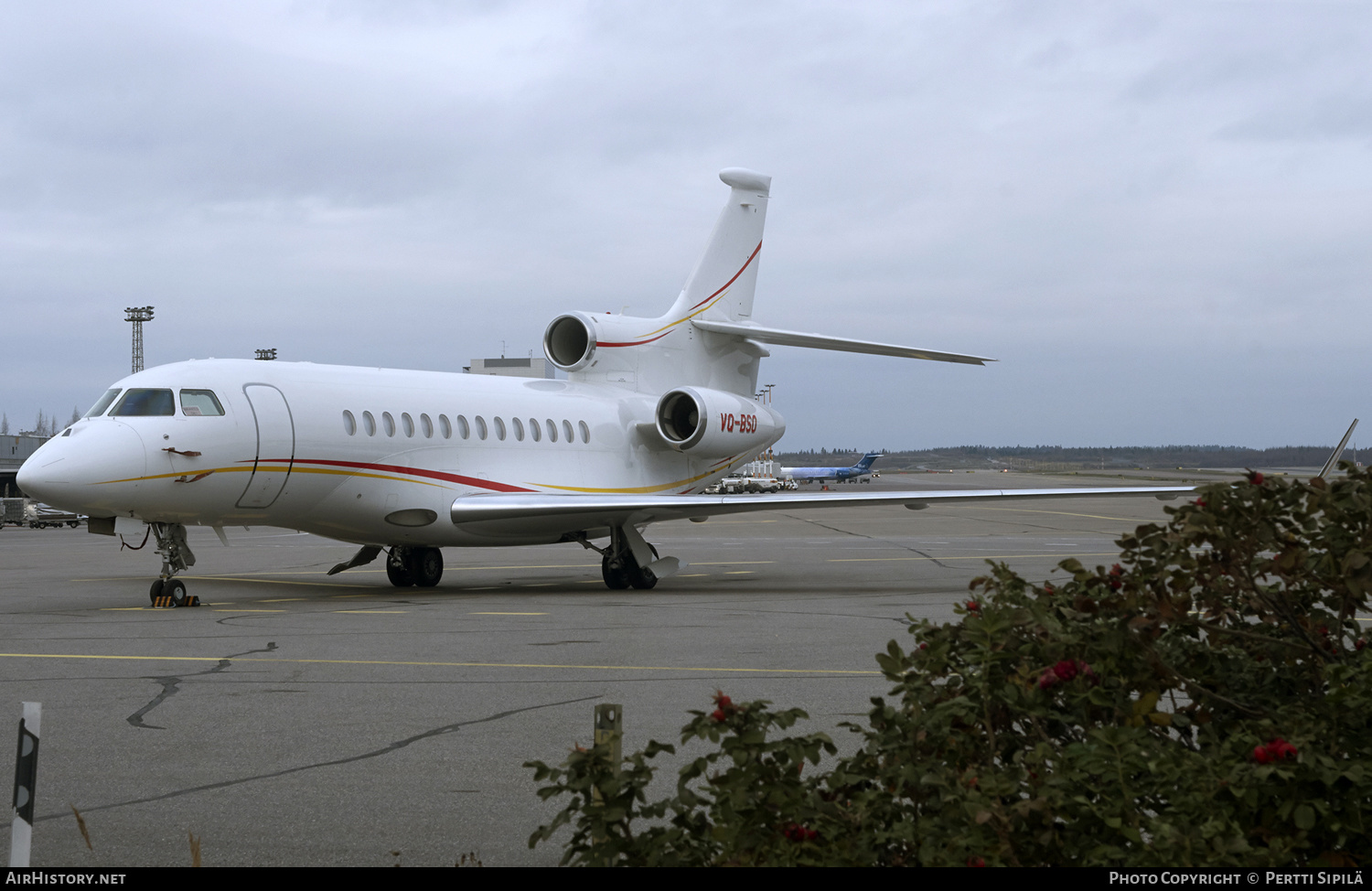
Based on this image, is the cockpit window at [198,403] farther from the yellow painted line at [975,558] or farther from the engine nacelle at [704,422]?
the yellow painted line at [975,558]


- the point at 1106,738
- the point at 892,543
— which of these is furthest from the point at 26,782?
the point at 892,543

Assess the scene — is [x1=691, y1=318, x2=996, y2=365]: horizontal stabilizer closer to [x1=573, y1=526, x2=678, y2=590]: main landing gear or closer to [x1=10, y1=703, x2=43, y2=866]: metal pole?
[x1=573, y1=526, x2=678, y2=590]: main landing gear

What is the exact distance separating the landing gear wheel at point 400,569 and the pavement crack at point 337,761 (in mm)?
11045

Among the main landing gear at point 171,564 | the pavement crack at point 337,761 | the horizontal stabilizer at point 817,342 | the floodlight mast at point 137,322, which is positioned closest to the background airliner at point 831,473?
the floodlight mast at point 137,322

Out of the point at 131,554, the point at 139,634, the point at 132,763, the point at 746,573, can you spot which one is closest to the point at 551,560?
the point at 746,573

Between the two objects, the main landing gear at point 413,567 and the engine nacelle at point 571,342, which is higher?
the engine nacelle at point 571,342

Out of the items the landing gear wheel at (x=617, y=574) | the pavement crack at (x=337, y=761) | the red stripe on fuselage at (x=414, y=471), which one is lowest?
the landing gear wheel at (x=617, y=574)

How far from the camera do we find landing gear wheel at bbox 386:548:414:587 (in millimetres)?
18641

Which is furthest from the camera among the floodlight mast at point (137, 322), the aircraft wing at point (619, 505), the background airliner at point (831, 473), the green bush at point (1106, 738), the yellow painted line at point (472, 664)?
the background airliner at point (831, 473)

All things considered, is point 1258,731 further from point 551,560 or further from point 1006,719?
point 551,560

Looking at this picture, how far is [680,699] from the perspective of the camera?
26.2 feet

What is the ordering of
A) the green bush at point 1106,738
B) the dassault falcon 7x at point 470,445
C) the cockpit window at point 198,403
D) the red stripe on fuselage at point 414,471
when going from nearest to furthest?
the green bush at point 1106,738 < the dassault falcon 7x at point 470,445 < the cockpit window at point 198,403 < the red stripe on fuselage at point 414,471

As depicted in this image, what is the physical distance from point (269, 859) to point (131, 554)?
2581cm

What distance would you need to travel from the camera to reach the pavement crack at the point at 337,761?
5.47 m
